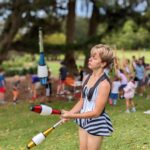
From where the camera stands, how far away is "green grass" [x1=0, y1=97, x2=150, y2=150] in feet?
32.2

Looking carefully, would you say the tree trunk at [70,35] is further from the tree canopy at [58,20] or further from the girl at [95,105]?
the girl at [95,105]

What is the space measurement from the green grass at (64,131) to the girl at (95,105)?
3853 mm

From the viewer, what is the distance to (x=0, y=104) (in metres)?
20.4

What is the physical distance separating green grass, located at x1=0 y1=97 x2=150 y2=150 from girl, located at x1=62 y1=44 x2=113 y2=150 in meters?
3.85

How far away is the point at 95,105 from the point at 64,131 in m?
6.74

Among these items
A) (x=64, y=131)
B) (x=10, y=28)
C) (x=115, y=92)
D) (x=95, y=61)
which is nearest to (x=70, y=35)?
(x=10, y=28)

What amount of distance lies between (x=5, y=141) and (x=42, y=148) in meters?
1.76

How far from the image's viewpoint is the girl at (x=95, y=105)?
213 inches

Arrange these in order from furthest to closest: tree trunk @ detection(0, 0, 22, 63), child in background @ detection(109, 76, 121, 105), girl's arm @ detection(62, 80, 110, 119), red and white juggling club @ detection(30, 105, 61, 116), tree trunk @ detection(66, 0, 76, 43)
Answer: tree trunk @ detection(66, 0, 76, 43), tree trunk @ detection(0, 0, 22, 63), child in background @ detection(109, 76, 121, 105), girl's arm @ detection(62, 80, 110, 119), red and white juggling club @ detection(30, 105, 61, 116)

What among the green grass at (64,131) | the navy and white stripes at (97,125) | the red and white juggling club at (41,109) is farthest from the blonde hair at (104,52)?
the green grass at (64,131)

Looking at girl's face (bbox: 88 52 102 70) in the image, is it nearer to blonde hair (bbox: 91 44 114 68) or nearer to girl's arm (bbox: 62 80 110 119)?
blonde hair (bbox: 91 44 114 68)

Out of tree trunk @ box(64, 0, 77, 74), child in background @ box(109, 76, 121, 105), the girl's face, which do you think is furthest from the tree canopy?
the girl's face

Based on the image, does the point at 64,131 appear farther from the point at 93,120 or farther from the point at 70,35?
the point at 70,35

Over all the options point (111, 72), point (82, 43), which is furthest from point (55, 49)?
point (111, 72)
